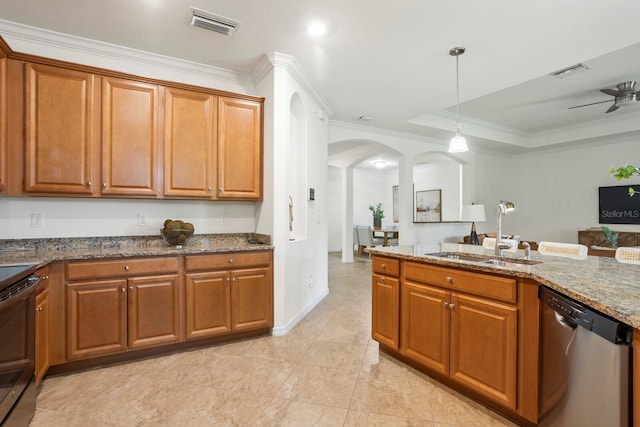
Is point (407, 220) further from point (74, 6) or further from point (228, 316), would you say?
point (74, 6)

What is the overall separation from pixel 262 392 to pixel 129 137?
2347 millimetres

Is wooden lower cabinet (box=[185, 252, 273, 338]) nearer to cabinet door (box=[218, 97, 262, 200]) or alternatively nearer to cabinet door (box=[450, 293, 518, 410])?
cabinet door (box=[218, 97, 262, 200])

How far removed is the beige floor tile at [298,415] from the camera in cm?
177


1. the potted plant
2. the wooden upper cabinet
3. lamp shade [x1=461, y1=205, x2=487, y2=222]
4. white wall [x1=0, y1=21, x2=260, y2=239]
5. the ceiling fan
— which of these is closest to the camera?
the wooden upper cabinet

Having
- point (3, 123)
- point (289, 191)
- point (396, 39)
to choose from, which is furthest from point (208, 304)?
point (396, 39)

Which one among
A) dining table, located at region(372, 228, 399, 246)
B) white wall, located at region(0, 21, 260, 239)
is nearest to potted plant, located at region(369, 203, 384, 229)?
dining table, located at region(372, 228, 399, 246)

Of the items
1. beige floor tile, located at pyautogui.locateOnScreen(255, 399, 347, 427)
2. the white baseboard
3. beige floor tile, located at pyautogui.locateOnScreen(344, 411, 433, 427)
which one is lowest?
beige floor tile, located at pyautogui.locateOnScreen(255, 399, 347, 427)

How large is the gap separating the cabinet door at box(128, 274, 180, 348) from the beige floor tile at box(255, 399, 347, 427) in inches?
45.4

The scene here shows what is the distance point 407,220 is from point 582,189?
3535mm

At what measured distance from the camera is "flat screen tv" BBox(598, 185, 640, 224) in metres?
5.27

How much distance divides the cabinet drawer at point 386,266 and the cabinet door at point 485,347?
19.7 inches

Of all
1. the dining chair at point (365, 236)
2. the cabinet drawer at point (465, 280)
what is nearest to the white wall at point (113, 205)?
the cabinet drawer at point (465, 280)

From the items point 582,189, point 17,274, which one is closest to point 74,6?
point 17,274

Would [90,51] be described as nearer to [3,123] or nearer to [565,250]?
[3,123]
